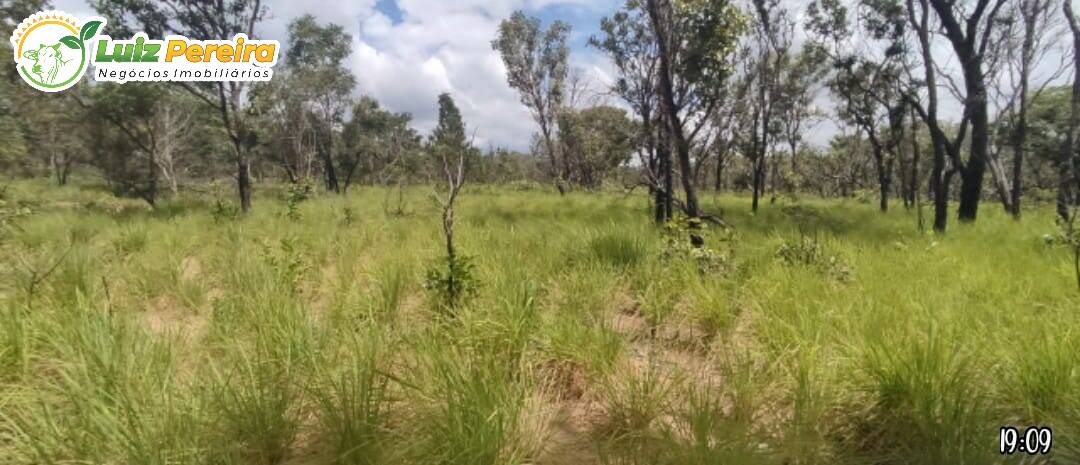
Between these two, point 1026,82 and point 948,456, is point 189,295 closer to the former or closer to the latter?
point 948,456

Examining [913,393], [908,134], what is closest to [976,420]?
[913,393]

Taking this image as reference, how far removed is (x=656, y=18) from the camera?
674 cm

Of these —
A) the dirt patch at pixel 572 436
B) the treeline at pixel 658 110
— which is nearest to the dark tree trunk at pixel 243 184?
the treeline at pixel 658 110

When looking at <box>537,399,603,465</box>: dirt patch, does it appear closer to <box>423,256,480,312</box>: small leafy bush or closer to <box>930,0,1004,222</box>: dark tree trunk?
<box>423,256,480,312</box>: small leafy bush

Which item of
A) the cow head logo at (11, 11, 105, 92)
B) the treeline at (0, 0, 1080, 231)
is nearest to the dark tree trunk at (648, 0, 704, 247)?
the treeline at (0, 0, 1080, 231)

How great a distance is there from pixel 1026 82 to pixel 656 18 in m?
18.7

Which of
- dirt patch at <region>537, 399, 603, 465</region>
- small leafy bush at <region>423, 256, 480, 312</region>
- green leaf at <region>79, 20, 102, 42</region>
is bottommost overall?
dirt patch at <region>537, 399, 603, 465</region>

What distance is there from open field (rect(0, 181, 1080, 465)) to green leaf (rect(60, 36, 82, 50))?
27.3 feet

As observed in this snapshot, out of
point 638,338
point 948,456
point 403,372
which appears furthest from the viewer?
point 638,338

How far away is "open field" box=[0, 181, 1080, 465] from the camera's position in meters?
1.93

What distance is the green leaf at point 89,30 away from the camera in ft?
31.8

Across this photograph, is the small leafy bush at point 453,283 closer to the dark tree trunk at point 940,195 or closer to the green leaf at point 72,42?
the dark tree trunk at point 940,195
